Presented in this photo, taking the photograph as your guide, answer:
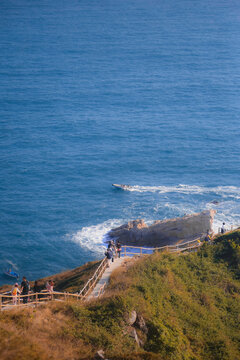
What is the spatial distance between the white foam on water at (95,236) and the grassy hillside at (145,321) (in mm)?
21633

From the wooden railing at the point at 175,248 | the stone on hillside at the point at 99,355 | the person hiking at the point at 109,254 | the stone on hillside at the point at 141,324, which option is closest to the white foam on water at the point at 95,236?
the wooden railing at the point at 175,248

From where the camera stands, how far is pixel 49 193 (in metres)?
61.5

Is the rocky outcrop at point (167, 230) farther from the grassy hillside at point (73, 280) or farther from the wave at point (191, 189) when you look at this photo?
the wave at point (191, 189)

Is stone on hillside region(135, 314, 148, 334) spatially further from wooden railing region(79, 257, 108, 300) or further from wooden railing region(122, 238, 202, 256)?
wooden railing region(122, 238, 202, 256)

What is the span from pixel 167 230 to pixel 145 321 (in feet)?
86.6

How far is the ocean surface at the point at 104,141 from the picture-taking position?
54.0 metres

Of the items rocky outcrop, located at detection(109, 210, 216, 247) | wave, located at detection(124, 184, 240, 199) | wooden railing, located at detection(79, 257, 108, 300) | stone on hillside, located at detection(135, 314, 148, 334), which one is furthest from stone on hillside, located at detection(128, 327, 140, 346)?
wave, located at detection(124, 184, 240, 199)

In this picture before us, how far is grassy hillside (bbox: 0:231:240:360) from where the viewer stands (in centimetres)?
1797

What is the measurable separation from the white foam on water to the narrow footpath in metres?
16.9

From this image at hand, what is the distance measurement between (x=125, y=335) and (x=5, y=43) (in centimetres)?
15439

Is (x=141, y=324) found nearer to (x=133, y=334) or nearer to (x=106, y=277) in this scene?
(x=133, y=334)

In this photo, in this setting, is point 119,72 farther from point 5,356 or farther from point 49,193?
point 5,356

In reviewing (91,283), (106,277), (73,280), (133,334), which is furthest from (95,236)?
(133,334)

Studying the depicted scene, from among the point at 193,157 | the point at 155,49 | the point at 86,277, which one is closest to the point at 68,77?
the point at 155,49
